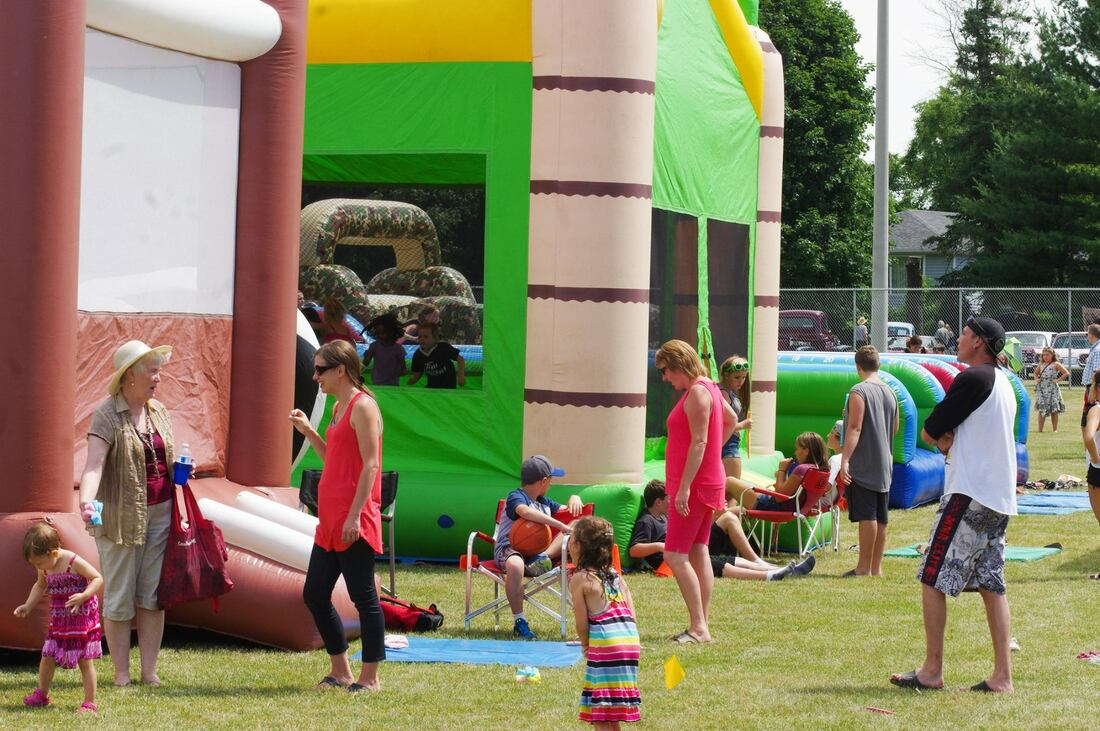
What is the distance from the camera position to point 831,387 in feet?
47.3

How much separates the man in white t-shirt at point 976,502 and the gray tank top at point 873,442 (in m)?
3.63

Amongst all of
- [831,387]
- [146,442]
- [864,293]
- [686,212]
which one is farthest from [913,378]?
[864,293]

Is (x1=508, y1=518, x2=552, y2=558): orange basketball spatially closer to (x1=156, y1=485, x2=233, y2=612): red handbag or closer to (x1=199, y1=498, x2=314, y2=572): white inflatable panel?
(x1=199, y1=498, x2=314, y2=572): white inflatable panel

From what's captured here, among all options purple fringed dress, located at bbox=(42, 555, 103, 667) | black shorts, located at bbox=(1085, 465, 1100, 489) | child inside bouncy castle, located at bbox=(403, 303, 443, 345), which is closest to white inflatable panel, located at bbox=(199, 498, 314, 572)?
purple fringed dress, located at bbox=(42, 555, 103, 667)

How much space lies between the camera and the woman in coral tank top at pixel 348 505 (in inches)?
247

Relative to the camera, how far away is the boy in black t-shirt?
1072 centimetres

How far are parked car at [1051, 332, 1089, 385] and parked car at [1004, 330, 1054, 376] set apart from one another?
0.19 metres

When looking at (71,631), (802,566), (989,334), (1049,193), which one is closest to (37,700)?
(71,631)

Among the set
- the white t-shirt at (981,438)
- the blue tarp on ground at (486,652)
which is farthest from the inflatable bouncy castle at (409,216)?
the white t-shirt at (981,438)

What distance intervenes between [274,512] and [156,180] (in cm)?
170

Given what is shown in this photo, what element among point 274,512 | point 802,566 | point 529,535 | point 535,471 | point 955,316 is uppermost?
point 955,316

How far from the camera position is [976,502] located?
6.43 metres

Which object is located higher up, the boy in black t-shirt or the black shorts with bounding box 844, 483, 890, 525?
the boy in black t-shirt

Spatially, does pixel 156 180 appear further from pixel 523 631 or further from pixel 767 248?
pixel 767 248
